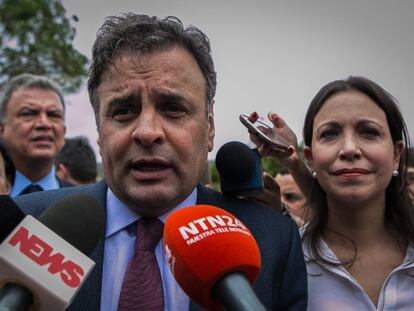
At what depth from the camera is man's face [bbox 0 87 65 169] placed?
4188 millimetres

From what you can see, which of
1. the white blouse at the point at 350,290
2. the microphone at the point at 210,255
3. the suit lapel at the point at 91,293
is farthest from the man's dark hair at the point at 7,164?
the microphone at the point at 210,255

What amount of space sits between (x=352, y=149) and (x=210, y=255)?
114 centimetres

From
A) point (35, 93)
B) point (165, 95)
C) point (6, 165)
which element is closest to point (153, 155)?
point (165, 95)

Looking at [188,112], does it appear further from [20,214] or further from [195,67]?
[20,214]

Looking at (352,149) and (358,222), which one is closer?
(352,149)

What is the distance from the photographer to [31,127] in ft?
13.8

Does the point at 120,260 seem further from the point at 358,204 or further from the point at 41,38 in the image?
the point at 41,38

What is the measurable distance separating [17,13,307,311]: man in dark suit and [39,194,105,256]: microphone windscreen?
0.39 m

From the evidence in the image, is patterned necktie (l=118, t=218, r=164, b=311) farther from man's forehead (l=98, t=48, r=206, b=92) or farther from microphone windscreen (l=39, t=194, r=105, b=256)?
man's forehead (l=98, t=48, r=206, b=92)

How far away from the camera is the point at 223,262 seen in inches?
47.0

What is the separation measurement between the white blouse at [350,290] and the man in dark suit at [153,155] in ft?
0.85

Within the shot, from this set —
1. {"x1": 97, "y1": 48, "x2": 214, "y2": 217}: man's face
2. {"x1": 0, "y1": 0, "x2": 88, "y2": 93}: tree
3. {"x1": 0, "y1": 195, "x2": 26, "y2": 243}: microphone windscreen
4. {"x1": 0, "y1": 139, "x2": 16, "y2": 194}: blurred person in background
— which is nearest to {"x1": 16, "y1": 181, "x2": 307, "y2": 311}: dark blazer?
{"x1": 97, "y1": 48, "x2": 214, "y2": 217}: man's face

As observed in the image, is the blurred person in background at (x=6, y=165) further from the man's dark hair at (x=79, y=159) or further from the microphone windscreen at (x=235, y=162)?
the man's dark hair at (x=79, y=159)

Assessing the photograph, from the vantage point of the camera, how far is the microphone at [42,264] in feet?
3.48
